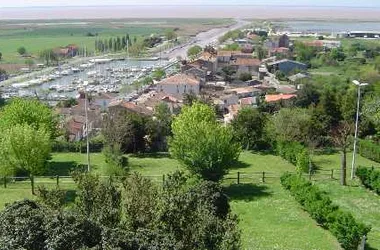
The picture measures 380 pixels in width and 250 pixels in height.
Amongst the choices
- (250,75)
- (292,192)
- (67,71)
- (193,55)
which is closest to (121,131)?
(292,192)

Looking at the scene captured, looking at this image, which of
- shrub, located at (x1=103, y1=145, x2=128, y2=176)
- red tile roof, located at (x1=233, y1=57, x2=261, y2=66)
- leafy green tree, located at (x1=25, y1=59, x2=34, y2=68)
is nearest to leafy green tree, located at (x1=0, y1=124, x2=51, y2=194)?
shrub, located at (x1=103, y1=145, x2=128, y2=176)

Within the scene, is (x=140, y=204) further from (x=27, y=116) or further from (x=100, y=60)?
(x=100, y=60)

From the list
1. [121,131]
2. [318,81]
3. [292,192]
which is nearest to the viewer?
[292,192]

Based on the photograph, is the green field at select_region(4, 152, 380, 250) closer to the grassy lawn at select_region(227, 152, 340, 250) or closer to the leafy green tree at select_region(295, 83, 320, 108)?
the grassy lawn at select_region(227, 152, 340, 250)

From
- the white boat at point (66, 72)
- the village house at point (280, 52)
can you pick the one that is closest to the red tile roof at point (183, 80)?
the white boat at point (66, 72)

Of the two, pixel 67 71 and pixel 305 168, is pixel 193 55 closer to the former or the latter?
pixel 67 71
